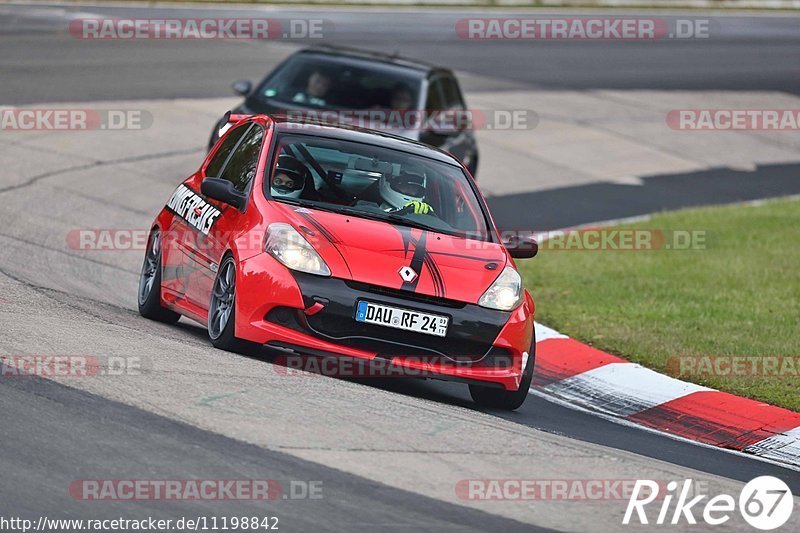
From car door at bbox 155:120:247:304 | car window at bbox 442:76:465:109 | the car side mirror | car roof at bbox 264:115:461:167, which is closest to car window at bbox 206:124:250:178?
car door at bbox 155:120:247:304

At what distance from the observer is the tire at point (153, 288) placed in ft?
32.3

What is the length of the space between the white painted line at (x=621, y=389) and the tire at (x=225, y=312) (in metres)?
2.53

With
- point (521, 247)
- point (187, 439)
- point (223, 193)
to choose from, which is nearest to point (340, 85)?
point (521, 247)

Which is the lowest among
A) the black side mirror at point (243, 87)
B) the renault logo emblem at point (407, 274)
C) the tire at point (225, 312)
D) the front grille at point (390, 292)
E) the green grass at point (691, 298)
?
the green grass at point (691, 298)

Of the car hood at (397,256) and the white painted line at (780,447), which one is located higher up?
the car hood at (397,256)

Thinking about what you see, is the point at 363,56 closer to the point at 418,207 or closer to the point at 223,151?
the point at 223,151

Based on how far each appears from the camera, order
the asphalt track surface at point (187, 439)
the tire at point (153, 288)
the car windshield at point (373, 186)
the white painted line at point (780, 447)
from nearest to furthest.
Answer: the asphalt track surface at point (187, 439) → the white painted line at point (780, 447) → the car windshield at point (373, 186) → the tire at point (153, 288)

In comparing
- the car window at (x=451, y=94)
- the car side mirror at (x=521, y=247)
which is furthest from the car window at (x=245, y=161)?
the car window at (x=451, y=94)

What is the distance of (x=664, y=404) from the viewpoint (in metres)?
9.75

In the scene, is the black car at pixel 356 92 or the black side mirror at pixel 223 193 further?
the black car at pixel 356 92

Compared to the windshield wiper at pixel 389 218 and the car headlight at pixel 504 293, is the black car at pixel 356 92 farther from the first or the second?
the car headlight at pixel 504 293

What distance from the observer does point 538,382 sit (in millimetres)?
10258

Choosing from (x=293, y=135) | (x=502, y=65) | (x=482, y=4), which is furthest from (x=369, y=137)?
(x=482, y=4)

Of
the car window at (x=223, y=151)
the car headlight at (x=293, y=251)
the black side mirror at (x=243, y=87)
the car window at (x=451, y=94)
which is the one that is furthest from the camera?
the car window at (x=451, y=94)
